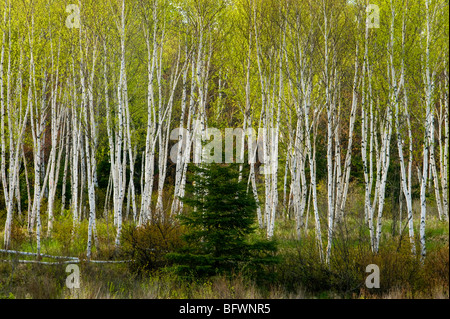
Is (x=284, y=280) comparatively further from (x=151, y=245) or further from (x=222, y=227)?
(x=151, y=245)

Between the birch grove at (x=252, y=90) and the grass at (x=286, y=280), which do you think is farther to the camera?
the birch grove at (x=252, y=90)

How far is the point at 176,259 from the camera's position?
7.59 m

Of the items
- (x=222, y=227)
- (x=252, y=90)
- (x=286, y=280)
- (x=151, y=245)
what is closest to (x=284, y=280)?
(x=286, y=280)

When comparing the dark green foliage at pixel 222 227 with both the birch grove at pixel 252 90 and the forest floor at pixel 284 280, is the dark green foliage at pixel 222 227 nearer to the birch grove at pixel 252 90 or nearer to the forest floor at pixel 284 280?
the forest floor at pixel 284 280

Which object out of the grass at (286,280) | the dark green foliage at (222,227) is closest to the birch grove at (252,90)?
the grass at (286,280)

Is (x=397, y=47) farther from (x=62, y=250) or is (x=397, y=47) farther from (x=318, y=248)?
(x=62, y=250)

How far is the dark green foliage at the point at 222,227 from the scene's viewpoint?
7.32m

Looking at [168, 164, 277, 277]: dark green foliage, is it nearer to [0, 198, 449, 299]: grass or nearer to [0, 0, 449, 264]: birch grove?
[0, 198, 449, 299]: grass

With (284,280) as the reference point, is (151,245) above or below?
above

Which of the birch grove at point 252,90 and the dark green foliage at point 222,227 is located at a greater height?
the birch grove at point 252,90

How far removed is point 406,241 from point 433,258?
133 centimetres

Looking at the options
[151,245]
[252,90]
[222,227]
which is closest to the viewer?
[222,227]

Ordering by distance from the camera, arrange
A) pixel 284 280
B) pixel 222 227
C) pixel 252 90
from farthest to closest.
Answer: pixel 252 90
pixel 284 280
pixel 222 227

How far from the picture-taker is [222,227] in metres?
7.46
